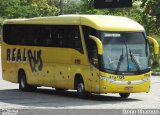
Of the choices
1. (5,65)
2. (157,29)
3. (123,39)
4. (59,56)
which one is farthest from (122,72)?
(157,29)

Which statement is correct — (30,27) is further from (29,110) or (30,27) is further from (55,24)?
(29,110)

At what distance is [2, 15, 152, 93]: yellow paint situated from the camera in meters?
24.3

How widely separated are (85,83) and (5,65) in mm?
7934

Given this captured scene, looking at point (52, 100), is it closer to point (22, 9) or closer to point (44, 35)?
point (44, 35)

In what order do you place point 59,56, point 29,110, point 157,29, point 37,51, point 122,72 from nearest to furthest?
1. point 29,110
2. point 122,72
3. point 59,56
4. point 37,51
5. point 157,29

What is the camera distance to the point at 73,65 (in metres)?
26.0

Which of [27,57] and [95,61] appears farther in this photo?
[27,57]

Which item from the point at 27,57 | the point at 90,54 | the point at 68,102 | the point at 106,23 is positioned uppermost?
the point at 106,23

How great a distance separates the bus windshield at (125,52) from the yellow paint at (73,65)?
23cm

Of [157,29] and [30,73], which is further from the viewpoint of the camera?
[157,29]

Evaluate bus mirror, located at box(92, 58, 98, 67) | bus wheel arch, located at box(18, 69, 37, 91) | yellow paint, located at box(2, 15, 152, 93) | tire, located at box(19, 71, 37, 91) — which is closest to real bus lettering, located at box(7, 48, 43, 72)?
yellow paint, located at box(2, 15, 152, 93)

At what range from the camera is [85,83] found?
25.0 meters

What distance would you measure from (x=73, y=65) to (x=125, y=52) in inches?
95.8

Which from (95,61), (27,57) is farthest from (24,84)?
(95,61)
